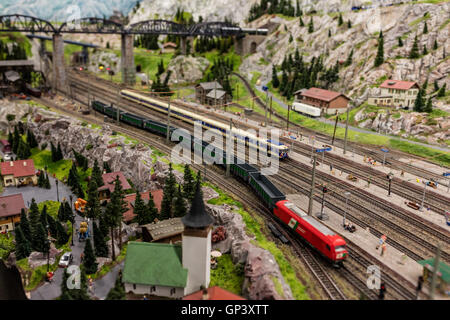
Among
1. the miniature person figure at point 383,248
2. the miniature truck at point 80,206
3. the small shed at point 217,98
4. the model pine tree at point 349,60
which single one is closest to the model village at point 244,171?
the miniature person figure at point 383,248

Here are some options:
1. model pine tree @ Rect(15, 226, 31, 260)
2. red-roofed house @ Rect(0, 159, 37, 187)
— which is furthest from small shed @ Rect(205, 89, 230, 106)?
model pine tree @ Rect(15, 226, 31, 260)

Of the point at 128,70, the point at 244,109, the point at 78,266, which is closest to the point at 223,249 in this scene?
the point at 78,266

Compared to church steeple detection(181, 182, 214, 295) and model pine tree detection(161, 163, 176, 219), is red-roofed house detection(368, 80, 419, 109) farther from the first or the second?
church steeple detection(181, 182, 214, 295)

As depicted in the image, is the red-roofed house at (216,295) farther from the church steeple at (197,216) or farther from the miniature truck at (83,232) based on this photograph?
the miniature truck at (83,232)

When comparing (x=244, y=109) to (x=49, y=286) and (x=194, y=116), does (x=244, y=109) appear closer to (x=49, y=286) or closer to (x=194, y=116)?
(x=194, y=116)

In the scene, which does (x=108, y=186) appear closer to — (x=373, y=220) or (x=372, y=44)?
(x=373, y=220)

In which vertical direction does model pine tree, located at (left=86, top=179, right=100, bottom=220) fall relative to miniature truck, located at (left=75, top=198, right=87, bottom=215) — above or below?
above
